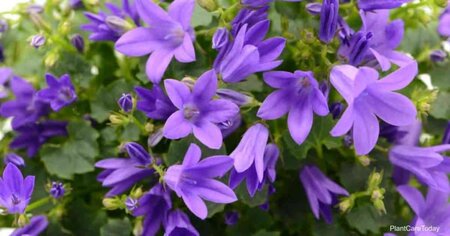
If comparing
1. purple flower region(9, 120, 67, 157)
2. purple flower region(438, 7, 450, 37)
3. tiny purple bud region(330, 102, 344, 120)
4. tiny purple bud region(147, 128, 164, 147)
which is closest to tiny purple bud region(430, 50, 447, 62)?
purple flower region(438, 7, 450, 37)

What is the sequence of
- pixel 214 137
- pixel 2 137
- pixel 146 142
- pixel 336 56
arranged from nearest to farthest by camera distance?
1. pixel 214 137
2. pixel 336 56
3. pixel 146 142
4. pixel 2 137

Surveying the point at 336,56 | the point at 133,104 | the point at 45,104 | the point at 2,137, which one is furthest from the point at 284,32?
the point at 2,137

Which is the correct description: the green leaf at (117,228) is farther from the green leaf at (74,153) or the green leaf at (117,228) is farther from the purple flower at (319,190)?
the purple flower at (319,190)

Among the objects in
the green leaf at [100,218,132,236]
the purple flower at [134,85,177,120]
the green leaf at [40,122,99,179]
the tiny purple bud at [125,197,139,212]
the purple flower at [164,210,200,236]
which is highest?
the purple flower at [134,85,177,120]

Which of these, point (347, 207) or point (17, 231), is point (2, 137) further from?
point (347, 207)

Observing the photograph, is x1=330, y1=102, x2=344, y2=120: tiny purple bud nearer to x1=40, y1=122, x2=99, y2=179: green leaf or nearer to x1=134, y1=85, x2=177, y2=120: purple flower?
x1=134, y1=85, x2=177, y2=120: purple flower

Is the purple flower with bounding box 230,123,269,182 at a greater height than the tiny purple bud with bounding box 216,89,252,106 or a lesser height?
lesser

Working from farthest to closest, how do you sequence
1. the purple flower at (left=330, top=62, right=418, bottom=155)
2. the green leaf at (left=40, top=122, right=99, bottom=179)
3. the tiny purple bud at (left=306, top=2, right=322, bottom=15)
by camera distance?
1. the green leaf at (left=40, top=122, right=99, bottom=179)
2. the tiny purple bud at (left=306, top=2, right=322, bottom=15)
3. the purple flower at (left=330, top=62, right=418, bottom=155)
